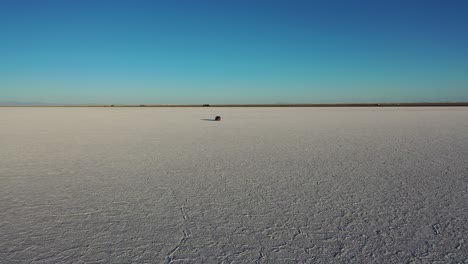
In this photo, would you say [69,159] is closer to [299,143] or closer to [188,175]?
[188,175]

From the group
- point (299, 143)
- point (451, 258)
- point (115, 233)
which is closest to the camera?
point (451, 258)

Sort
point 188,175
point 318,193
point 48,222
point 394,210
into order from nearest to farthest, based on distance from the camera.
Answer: point 48,222
point 394,210
point 318,193
point 188,175

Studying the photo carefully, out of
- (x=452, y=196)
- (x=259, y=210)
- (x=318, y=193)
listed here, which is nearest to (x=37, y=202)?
(x=259, y=210)

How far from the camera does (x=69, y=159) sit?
189 inches

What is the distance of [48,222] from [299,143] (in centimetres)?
516

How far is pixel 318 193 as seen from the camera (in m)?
2.96

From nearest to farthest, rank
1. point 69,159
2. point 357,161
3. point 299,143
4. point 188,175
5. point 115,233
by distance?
1. point 115,233
2. point 188,175
3. point 357,161
4. point 69,159
5. point 299,143

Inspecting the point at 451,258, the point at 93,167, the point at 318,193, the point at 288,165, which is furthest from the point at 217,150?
the point at 451,258

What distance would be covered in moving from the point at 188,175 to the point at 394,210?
2.29m

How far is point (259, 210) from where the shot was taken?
8.24ft

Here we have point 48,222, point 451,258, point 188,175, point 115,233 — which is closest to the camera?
point 451,258

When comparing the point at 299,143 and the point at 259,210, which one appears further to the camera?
the point at 299,143

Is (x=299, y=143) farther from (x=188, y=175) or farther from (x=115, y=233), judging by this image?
(x=115, y=233)

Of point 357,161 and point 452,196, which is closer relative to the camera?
point 452,196
